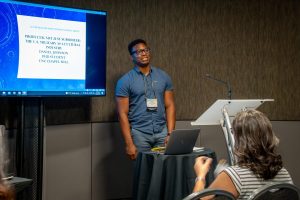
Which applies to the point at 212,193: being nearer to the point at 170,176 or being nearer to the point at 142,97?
the point at 170,176

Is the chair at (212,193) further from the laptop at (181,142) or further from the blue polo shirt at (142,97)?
the blue polo shirt at (142,97)

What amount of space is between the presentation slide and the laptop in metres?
1.04

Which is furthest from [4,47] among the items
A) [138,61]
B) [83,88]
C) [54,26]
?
[138,61]

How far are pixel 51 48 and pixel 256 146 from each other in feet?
6.81

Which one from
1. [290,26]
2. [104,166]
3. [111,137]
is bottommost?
[104,166]

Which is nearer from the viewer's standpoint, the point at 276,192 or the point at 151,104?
the point at 276,192

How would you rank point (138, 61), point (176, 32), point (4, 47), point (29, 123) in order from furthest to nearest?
point (176, 32), point (138, 61), point (29, 123), point (4, 47)

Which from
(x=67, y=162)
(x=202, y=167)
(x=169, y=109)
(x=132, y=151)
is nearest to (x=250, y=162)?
(x=202, y=167)

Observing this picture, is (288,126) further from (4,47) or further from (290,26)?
(4,47)

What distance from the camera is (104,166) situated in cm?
448

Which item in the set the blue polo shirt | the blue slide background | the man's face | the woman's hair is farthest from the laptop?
the woman's hair

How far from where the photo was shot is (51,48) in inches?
137

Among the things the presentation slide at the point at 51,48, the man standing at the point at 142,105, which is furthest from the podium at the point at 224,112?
the presentation slide at the point at 51,48

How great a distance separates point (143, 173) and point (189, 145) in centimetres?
43
